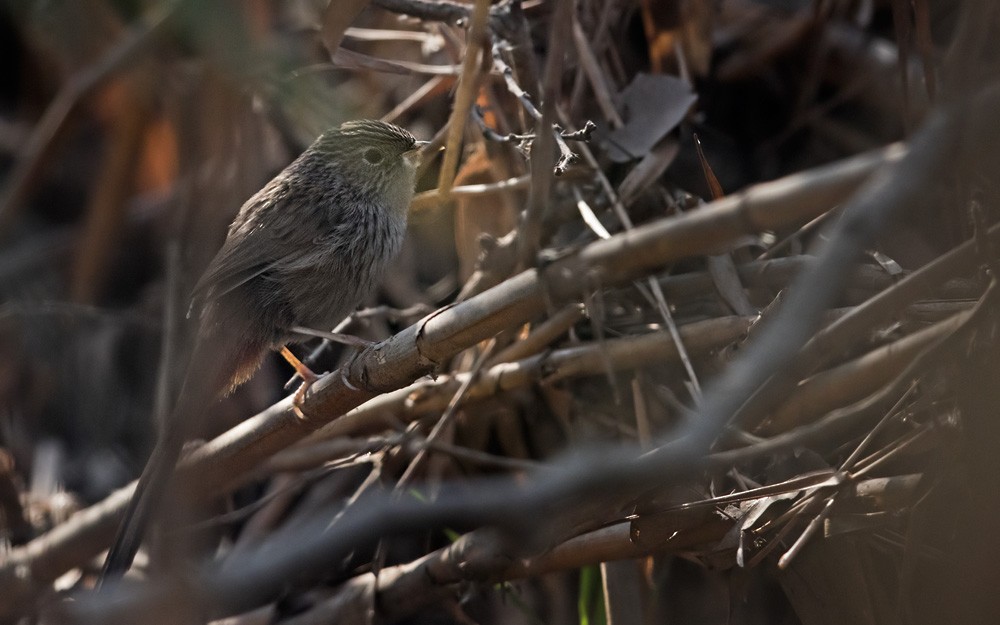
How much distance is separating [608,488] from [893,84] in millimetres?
3635

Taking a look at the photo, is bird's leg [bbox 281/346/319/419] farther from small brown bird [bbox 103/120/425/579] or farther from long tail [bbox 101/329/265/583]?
long tail [bbox 101/329/265/583]

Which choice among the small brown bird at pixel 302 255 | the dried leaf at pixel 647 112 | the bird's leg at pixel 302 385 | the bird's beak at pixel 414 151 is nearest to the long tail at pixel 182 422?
the small brown bird at pixel 302 255

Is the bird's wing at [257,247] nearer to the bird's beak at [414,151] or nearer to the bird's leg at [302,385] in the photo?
the bird's leg at [302,385]

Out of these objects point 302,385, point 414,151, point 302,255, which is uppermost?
point 414,151

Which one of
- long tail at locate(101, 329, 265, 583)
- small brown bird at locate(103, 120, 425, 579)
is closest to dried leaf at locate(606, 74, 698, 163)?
small brown bird at locate(103, 120, 425, 579)

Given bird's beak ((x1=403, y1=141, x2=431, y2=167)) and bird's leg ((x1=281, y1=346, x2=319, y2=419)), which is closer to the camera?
bird's leg ((x1=281, y1=346, x2=319, y2=419))

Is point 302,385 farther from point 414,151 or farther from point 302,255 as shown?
point 414,151

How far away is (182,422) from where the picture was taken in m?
3.43

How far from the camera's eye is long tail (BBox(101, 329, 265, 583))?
129 inches

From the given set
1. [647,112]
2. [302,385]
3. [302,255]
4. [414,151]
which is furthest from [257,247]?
[647,112]

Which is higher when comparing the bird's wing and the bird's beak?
the bird's beak

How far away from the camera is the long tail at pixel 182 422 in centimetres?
329

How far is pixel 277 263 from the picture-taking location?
12.8 ft

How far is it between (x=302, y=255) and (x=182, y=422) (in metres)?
0.87
